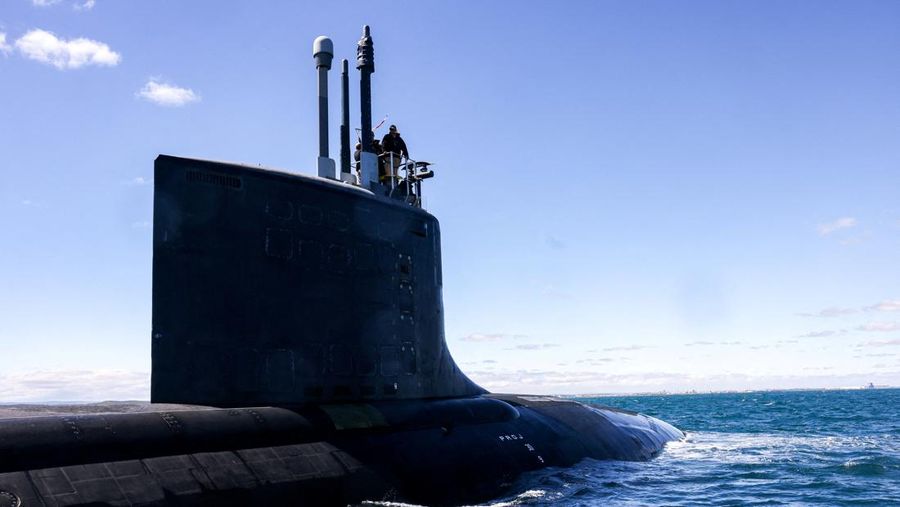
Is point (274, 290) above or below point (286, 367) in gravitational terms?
above

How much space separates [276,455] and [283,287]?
256cm

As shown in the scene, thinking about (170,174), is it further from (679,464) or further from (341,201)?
(679,464)

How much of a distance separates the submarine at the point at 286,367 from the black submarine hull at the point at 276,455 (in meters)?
0.03

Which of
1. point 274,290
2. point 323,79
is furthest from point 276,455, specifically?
point 323,79

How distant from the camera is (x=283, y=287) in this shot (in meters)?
11.6

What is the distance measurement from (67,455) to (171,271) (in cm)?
308

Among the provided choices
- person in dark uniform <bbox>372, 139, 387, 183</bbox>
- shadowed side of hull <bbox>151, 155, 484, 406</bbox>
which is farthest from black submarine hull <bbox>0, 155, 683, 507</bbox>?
person in dark uniform <bbox>372, 139, 387, 183</bbox>

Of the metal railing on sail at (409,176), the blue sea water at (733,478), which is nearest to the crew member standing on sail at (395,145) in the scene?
the metal railing on sail at (409,176)

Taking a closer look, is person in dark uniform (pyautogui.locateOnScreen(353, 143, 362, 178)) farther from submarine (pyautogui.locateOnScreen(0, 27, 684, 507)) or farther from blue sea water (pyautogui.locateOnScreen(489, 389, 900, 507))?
blue sea water (pyautogui.locateOnScreen(489, 389, 900, 507))

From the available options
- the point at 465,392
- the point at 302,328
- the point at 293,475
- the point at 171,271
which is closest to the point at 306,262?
the point at 302,328

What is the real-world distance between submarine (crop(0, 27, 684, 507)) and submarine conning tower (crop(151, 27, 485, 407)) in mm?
22

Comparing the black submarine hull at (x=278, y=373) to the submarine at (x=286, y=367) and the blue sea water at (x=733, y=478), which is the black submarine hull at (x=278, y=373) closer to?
the submarine at (x=286, y=367)

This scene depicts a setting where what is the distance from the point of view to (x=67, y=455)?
840 centimetres

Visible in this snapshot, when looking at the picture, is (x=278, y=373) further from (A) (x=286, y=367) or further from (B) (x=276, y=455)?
(B) (x=276, y=455)
